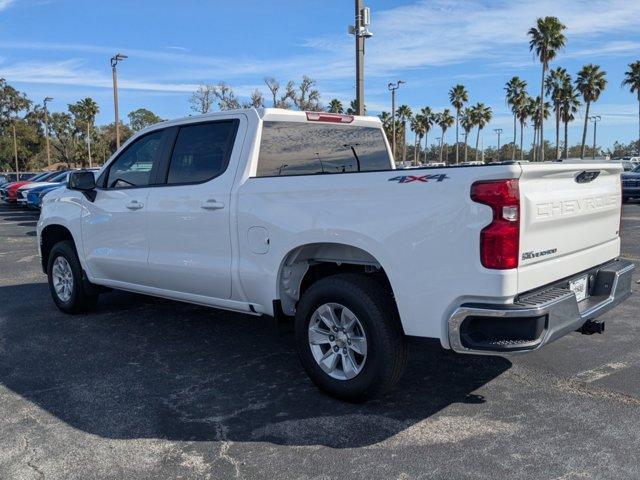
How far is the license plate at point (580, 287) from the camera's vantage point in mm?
3799

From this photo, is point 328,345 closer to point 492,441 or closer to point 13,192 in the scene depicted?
point 492,441

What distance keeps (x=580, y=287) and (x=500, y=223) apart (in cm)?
112

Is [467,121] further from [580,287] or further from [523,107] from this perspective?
[580,287]

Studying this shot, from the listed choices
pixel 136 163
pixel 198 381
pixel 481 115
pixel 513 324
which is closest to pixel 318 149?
pixel 136 163

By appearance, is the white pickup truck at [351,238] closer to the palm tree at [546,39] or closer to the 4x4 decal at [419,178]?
the 4x4 decal at [419,178]

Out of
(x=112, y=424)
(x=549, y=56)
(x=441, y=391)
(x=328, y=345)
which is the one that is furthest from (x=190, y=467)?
(x=549, y=56)

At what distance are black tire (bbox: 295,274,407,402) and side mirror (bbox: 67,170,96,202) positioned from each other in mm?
2953

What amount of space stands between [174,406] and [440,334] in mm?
1879

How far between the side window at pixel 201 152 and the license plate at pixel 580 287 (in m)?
2.66

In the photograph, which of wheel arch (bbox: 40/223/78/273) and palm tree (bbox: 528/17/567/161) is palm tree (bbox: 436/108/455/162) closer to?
palm tree (bbox: 528/17/567/161)

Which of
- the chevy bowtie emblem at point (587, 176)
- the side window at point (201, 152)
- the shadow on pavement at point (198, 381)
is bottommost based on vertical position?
the shadow on pavement at point (198, 381)

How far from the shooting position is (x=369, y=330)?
12.2 feet

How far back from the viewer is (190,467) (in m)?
3.22

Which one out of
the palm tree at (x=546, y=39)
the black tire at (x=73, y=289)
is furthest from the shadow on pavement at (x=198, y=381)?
the palm tree at (x=546, y=39)
